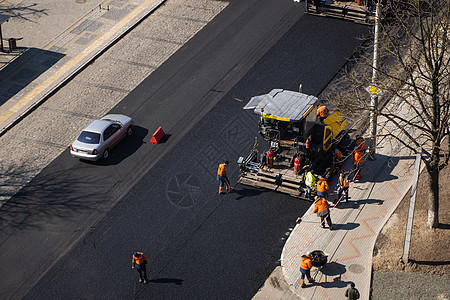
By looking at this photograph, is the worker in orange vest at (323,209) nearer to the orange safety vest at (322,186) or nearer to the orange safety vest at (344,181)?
the orange safety vest at (322,186)

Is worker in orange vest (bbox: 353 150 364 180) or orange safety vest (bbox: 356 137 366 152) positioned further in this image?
orange safety vest (bbox: 356 137 366 152)

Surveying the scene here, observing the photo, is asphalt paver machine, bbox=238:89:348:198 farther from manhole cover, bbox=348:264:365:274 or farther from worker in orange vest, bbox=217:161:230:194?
manhole cover, bbox=348:264:365:274

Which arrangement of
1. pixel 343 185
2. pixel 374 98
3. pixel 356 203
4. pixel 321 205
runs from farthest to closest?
1. pixel 356 203
2. pixel 343 185
3. pixel 374 98
4. pixel 321 205

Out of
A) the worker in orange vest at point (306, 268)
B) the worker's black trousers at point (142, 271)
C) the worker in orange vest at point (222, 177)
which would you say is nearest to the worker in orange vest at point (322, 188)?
the worker in orange vest at point (306, 268)

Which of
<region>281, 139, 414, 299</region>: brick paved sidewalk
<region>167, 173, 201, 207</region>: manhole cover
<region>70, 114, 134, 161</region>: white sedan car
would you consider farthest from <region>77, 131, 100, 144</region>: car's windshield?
<region>281, 139, 414, 299</region>: brick paved sidewalk

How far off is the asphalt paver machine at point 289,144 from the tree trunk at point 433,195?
457cm

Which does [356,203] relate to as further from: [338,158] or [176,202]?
[176,202]

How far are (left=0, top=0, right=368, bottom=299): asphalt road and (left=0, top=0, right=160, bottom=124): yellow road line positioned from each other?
501 cm

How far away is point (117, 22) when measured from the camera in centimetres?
3959

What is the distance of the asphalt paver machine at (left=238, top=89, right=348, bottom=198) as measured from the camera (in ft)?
87.1

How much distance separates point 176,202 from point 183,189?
2.67ft

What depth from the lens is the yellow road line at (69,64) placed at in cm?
3385

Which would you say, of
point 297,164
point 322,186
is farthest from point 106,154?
point 322,186

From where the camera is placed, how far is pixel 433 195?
23.6 metres
